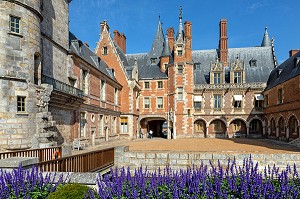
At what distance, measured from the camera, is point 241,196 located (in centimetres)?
504

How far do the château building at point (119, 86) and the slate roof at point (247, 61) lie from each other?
15 cm

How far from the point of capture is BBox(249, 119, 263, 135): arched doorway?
33438mm

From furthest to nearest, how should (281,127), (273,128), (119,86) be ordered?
(119,86) < (273,128) < (281,127)

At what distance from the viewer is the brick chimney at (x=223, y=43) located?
1464 inches

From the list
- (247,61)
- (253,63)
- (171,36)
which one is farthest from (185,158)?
(171,36)

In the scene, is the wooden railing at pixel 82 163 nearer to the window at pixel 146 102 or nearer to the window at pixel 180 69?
the window at pixel 180 69

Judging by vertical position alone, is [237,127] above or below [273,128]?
below

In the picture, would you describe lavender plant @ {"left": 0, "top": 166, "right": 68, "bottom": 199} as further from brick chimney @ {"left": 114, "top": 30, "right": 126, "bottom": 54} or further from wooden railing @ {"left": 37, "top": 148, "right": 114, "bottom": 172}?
brick chimney @ {"left": 114, "top": 30, "right": 126, "bottom": 54}

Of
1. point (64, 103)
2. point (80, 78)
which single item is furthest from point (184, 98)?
point (64, 103)

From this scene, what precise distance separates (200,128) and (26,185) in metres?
32.4

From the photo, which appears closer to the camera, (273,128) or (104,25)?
(273,128)

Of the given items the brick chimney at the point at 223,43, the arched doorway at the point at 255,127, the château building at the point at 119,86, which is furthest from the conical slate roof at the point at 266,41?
the arched doorway at the point at 255,127

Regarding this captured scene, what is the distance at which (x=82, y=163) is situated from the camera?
9000 millimetres

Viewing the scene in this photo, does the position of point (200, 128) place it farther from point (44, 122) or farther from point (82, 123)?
point (44, 122)
